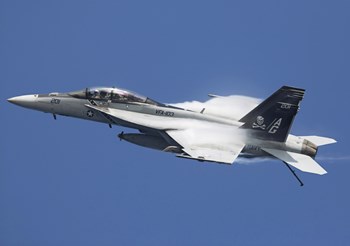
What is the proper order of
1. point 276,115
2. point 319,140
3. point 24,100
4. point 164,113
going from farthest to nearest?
point 24,100, point 319,140, point 164,113, point 276,115

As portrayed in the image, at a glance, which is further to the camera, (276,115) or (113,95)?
(113,95)

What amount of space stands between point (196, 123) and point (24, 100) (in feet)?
26.0

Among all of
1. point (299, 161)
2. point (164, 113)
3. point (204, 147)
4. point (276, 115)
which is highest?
point (276, 115)

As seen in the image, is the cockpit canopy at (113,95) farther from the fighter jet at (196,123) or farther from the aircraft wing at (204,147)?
the aircraft wing at (204,147)

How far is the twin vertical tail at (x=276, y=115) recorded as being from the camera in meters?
35.3

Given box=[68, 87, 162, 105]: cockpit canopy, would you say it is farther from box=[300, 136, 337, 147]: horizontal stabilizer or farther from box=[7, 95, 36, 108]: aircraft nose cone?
box=[300, 136, 337, 147]: horizontal stabilizer

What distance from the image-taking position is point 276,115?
35562mm

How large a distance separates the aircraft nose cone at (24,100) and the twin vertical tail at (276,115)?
977 cm

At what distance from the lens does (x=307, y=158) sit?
118 feet

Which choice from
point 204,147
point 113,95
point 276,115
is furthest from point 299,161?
point 113,95

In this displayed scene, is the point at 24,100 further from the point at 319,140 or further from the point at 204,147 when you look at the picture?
the point at 319,140

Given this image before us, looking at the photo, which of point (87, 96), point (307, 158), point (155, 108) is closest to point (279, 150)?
point (307, 158)

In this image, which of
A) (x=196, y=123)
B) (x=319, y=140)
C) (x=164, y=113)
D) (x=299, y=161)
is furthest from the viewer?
(x=319, y=140)

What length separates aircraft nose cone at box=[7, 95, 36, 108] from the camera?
37.7 metres
